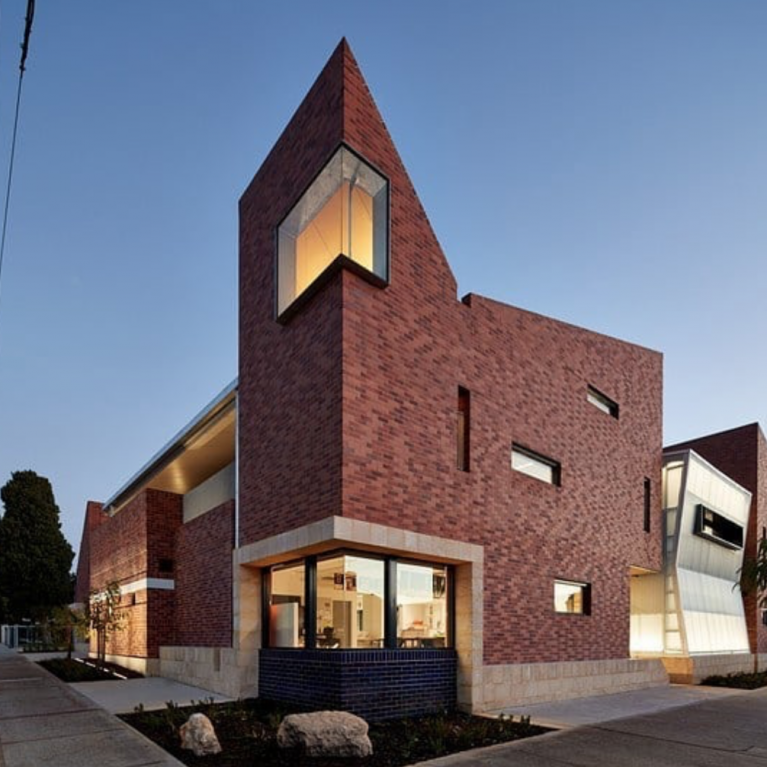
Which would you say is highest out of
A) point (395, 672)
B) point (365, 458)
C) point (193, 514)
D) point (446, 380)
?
point (446, 380)

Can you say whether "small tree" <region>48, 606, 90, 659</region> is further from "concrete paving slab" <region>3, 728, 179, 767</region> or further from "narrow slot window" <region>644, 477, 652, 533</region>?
"narrow slot window" <region>644, 477, 652, 533</region>

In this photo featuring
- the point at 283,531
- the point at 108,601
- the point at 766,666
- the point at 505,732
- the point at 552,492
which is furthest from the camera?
the point at 766,666

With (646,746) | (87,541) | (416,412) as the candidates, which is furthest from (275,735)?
(87,541)

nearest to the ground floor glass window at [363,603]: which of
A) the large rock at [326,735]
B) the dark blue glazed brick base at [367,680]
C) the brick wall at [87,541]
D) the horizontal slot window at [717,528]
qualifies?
the dark blue glazed brick base at [367,680]

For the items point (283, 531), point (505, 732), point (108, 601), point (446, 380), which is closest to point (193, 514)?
point (108, 601)

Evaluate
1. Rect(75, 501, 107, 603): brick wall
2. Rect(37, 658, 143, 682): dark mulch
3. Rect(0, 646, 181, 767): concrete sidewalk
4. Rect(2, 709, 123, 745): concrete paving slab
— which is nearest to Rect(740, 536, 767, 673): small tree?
Rect(37, 658, 143, 682): dark mulch

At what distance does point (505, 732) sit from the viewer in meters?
10.9

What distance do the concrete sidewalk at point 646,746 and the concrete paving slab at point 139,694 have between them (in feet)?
23.2

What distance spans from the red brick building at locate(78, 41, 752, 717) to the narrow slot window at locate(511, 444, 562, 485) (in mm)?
52

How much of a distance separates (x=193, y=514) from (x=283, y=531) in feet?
26.6

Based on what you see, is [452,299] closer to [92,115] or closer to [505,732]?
[505,732]

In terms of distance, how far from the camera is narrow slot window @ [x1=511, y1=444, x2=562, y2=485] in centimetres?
1642

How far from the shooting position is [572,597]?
57.6ft

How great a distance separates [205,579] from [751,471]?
2282 cm
